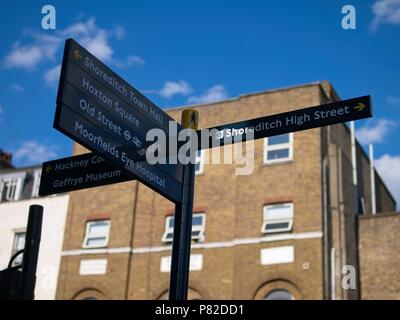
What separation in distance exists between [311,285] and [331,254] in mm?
1984

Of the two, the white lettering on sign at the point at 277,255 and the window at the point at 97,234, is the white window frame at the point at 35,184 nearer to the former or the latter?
the window at the point at 97,234

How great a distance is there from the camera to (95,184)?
6.76 metres

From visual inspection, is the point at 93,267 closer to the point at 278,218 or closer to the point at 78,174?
the point at 278,218

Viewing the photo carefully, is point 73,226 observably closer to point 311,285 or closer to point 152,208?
point 152,208

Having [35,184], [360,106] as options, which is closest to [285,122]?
[360,106]

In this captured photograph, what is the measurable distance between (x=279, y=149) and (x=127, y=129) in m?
19.4

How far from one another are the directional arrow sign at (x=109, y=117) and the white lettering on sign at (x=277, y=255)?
17.3 metres

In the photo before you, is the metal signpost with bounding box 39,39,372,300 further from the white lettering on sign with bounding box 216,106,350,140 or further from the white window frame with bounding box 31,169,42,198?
the white window frame with bounding box 31,169,42,198

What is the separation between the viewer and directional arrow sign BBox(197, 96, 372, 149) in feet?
20.3

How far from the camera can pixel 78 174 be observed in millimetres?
6906

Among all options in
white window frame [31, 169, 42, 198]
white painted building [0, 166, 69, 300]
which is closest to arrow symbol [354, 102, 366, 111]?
white painted building [0, 166, 69, 300]

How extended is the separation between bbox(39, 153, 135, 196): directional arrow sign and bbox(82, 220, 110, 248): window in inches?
803

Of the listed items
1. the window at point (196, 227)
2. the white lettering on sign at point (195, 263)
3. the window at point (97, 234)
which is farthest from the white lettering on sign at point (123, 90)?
the window at point (97, 234)
